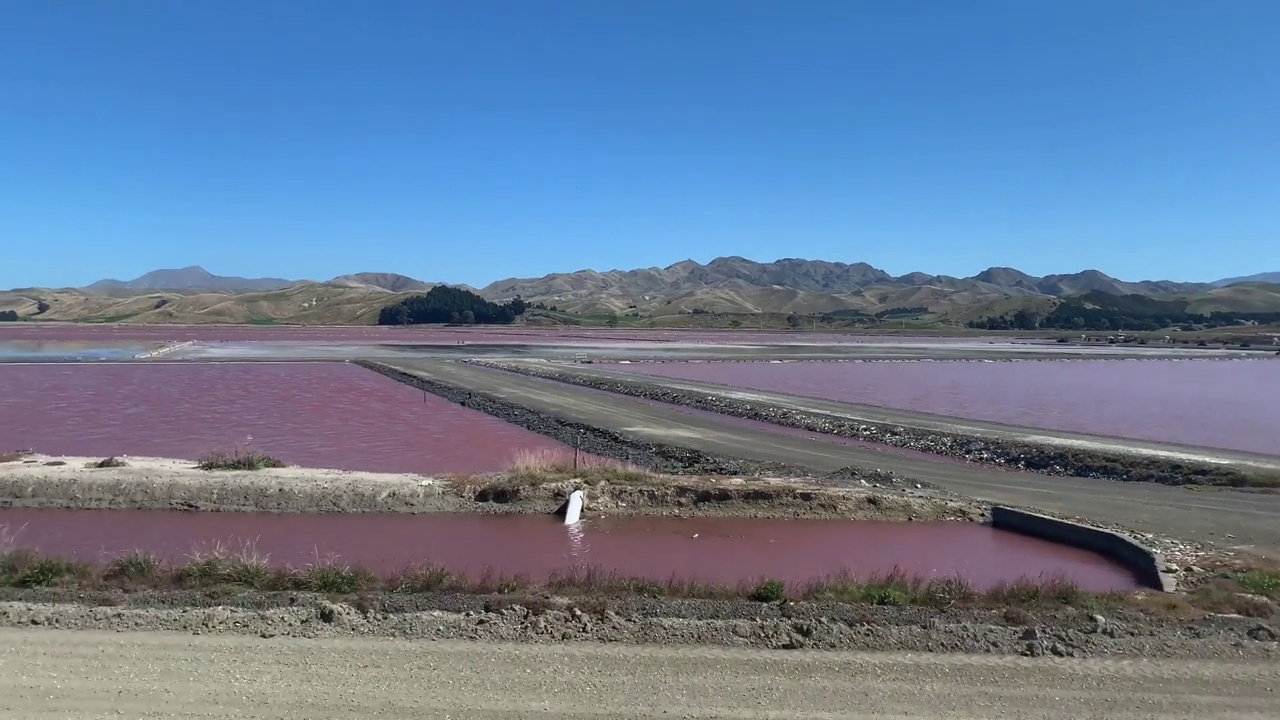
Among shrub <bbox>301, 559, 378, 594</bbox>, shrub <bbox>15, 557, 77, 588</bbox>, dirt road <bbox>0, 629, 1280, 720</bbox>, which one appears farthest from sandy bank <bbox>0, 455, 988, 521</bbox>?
dirt road <bbox>0, 629, 1280, 720</bbox>

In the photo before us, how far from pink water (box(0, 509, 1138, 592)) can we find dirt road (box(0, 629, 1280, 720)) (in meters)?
3.77

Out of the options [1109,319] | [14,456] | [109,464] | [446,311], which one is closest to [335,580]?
[109,464]

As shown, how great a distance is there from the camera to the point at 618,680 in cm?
817

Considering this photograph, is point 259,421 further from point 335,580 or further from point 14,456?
point 335,580

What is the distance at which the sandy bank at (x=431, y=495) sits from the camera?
55.2 feet

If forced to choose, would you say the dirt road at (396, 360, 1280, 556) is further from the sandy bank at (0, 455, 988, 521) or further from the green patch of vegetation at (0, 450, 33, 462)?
the green patch of vegetation at (0, 450, 33, 462)

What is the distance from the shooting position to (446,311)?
142 m

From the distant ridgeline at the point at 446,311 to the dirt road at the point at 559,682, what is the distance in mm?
133317

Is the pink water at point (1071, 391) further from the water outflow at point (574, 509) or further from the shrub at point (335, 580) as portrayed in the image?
the shrub at point (335, 580)

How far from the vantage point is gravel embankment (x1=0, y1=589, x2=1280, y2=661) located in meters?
9.13

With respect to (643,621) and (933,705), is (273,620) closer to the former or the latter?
(643,621)

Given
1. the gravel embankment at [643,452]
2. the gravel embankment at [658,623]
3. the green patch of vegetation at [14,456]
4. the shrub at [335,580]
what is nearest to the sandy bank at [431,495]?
the green patch of vegetation at [14,456]

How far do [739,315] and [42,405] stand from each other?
137153 mm

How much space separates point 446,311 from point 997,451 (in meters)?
124
